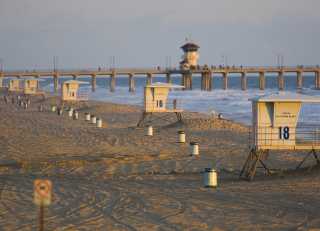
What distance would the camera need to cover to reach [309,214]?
11.0 metres

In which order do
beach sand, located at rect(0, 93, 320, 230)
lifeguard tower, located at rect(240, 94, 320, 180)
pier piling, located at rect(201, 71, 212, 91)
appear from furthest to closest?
pier piling, located at rect(201, 71, 212, 91) < lifeguard tower, located at rect(240, 94, 320, 180) < beach sand, located at rect(0, 93, 320, 230)

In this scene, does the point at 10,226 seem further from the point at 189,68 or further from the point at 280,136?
the point at 189,68

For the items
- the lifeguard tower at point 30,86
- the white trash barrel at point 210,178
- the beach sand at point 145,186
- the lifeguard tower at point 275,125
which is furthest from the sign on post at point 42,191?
the lifeguard tower at point 30,86

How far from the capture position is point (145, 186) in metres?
14.1

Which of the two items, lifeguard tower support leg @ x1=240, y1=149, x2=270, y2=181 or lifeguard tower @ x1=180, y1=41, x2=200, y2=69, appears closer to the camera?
lifeguard tower support leg @ x1=240, y1=149, x2=270, y2=181

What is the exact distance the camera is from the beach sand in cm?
1059

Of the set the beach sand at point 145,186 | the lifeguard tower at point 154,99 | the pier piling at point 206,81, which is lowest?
the beach sand at point 145,186

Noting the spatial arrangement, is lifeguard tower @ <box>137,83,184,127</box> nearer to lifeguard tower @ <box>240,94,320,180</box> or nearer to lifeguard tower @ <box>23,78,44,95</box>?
lifeguard tower @ <box>240,94,320,180</box>

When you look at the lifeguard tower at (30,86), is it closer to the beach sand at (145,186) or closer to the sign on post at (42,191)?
the beach sand at (145,186)

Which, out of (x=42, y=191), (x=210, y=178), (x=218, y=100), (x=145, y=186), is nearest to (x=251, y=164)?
(x=210, y=178)

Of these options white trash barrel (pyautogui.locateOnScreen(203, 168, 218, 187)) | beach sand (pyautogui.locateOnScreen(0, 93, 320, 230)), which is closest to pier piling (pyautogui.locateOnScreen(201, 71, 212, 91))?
beach sand (pyautogui.locateOnScreen(0, 93, 320, 230))

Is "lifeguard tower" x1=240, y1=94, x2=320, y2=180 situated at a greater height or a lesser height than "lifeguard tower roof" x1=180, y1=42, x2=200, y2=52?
lesser

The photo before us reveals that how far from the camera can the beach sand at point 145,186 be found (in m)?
10.6

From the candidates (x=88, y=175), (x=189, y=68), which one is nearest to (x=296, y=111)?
(x=88, y=175)
